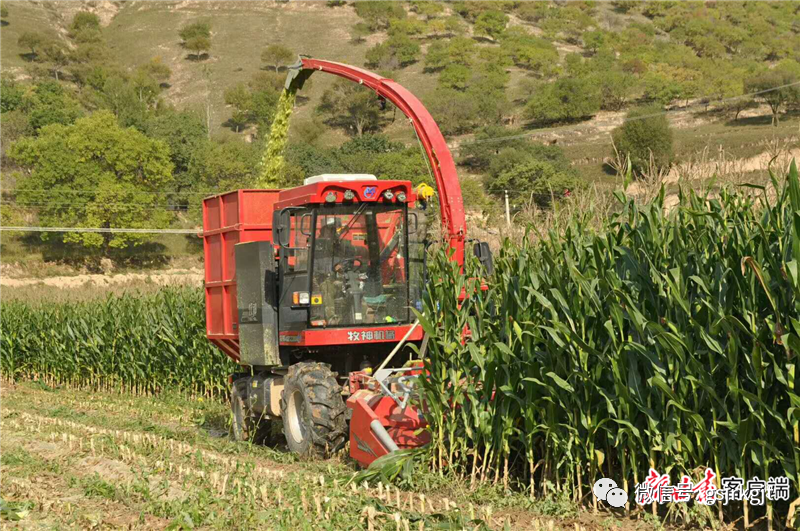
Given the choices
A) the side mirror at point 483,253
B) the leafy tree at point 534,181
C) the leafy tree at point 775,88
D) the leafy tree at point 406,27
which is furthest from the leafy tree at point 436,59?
the side mirror at point 483,253

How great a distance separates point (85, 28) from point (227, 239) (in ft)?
372

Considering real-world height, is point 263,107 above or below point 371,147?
above

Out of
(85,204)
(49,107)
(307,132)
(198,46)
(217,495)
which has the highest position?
(198,46)

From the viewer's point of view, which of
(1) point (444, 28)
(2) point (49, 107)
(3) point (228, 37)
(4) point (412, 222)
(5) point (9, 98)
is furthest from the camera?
(1) point (444, 28)

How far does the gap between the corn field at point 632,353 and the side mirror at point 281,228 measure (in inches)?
79.7

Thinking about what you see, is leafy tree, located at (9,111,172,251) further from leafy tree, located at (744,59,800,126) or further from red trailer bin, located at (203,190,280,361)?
red trailer bin, located at (203,190,280,361)

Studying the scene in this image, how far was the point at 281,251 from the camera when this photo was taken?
34.2 ft

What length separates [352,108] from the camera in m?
74.1

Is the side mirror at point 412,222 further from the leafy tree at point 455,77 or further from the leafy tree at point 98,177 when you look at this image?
the leafy tree at point 455,77

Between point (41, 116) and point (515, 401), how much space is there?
7066cm

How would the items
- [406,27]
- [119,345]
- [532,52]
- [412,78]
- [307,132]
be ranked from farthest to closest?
[406,27]
[532,52]
[412,78]
[307,132]
[119,345]

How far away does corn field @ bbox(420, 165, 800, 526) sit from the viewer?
19.6 feet

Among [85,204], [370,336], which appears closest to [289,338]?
[370,336]

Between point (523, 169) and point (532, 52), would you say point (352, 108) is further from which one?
point (523, 169)
